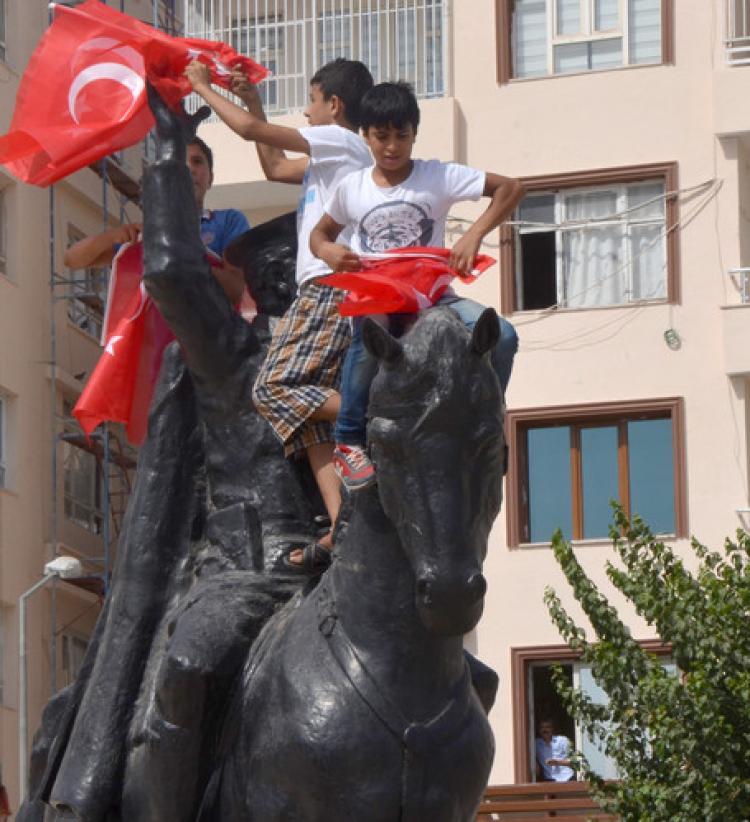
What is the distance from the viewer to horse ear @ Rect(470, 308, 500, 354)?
11031 millimetres

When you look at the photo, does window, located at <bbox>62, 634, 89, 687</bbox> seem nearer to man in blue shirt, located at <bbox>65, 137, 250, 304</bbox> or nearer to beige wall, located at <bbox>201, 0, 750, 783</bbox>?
beige wall, located at <bbox>201, 0, 750, 783</bbox>

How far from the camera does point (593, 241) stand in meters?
39.2

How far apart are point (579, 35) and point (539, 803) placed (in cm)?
1208

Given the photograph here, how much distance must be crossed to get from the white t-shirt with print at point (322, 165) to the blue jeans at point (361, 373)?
94 centimetres

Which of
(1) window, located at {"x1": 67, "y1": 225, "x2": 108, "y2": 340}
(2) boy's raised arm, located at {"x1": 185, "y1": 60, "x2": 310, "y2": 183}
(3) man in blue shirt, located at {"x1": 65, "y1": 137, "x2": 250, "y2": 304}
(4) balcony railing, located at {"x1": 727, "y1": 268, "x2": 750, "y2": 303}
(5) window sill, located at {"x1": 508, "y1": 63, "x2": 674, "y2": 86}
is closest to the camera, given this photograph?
(2) boy's raised arm, located at {"x1": 185, "y1": 60, "x2": 310, "y2": 183}

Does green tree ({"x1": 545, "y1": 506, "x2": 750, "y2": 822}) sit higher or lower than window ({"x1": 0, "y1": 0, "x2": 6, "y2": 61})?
lower

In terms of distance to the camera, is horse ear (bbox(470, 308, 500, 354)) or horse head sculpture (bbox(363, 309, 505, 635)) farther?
horse ear (bbox(470, 308, 500, 354))

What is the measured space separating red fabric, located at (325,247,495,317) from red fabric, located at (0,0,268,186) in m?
1.58

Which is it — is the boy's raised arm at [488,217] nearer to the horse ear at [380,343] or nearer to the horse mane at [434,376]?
the horse mane at [434,376]

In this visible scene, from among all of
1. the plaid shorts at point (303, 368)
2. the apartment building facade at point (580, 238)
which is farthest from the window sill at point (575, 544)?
the plaid shorts at point (303, 368)

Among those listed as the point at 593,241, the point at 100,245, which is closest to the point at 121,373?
the point at 100,245

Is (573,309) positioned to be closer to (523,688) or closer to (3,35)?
(523,688)

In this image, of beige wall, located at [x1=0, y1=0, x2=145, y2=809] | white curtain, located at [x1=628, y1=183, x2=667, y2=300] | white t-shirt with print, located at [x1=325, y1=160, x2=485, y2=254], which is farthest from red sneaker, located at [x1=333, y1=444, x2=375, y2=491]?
beige wall, located at [x1=0, y1=0, x2=145, y2=809]

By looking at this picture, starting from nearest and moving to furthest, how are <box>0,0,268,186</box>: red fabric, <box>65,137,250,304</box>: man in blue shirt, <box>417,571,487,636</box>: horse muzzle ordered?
<box>417,571,487,636</box>: horse muzzle → <box>0,0,268,186</box>: red fabric → <box>65,137,250,304</box>: man in blue shirt
